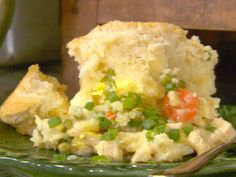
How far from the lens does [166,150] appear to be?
90cm

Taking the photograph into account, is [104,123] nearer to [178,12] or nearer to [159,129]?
[159,129]

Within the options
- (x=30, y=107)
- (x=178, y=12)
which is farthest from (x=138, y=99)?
(x=178, y=12)

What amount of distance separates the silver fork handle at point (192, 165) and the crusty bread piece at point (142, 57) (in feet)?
0.59

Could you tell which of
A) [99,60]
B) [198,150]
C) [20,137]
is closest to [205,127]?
[198,150]

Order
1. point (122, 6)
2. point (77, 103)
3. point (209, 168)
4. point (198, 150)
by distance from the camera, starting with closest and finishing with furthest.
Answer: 1. point (209, 168)
2. point (198, 150)
3. point (77, 103)
4. point (122, 6)

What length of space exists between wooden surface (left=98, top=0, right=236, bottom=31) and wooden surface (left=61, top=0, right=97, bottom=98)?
33 millimetres

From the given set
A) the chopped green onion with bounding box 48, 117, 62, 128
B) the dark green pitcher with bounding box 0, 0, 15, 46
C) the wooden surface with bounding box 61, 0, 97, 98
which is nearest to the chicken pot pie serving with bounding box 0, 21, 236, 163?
the chopped green onion with bounding box 48, 117, 62, 128

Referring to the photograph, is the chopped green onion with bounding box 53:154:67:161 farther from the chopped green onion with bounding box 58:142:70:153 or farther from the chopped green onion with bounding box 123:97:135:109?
the chopped green onion with bounding box 123:97:135:109

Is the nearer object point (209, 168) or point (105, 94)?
point (209, 168)

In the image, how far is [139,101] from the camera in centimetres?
98

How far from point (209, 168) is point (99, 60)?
1.02 ft

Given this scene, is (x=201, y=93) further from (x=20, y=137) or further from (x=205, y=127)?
(x=20, y=137)

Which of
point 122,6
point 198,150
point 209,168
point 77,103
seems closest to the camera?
point 209,168

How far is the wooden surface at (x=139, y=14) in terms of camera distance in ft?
4.17
